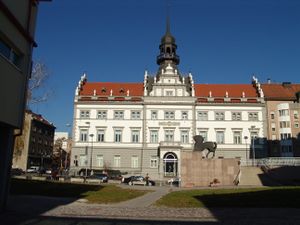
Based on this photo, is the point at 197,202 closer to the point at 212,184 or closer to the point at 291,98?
the point at 212,184

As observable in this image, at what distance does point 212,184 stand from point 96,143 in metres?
34.2

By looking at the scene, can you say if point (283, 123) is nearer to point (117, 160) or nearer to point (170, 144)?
point (170, 144)

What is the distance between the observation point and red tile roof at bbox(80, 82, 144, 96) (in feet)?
240

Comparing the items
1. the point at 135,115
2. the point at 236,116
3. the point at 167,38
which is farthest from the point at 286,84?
the point at 135,115

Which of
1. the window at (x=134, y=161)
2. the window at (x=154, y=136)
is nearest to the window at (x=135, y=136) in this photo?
the window at (x=154, y=136)

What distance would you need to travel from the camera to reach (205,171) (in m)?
40.1

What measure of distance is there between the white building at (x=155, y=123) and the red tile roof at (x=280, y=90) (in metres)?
5.40

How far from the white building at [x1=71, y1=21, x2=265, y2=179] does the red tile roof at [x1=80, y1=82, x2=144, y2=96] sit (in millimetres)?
2043

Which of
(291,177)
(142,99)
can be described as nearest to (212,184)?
(291,177)

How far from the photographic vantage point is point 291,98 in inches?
2928

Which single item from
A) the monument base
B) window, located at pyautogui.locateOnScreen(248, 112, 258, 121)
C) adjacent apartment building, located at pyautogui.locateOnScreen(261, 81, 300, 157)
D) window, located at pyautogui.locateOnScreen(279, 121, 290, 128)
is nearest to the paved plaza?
the monument base

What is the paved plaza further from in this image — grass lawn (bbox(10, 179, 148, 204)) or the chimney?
the chimney

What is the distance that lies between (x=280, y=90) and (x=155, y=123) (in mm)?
28783

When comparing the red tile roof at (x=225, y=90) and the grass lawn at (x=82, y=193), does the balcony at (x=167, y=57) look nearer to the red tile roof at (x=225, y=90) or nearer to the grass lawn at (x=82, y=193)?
the red tile roof at (x=225, y=90)
